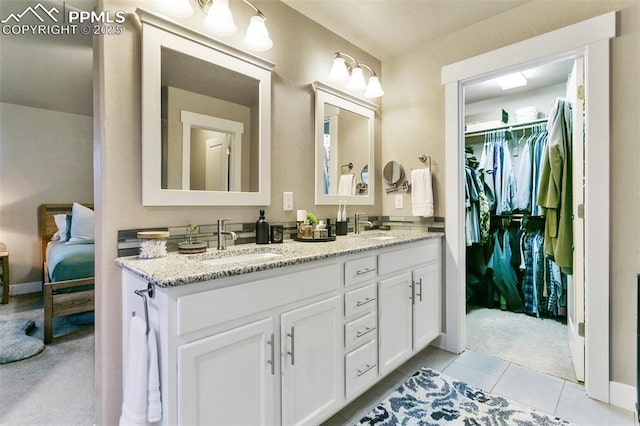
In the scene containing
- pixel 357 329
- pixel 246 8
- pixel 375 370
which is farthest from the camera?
pixel 246 8

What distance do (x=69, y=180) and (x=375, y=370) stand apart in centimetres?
487

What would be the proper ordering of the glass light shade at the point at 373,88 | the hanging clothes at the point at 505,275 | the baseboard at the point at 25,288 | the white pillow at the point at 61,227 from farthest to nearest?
1. the baseboard at the point at 25,288
2. the white pillow at the point at 61,227
3. the hanging clothes at the point at 505,275
4. the glass light shade at the point at 373,88

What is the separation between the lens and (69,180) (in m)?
4.38

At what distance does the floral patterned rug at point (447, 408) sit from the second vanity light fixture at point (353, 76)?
2.16 m

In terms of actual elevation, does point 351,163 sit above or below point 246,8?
below

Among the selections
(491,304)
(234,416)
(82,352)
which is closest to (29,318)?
(82,352)

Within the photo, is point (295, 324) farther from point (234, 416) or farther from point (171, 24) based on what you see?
point (171, 24)

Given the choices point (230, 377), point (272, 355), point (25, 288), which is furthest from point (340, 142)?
point (25, 288)

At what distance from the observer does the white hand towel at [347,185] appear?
248 cm

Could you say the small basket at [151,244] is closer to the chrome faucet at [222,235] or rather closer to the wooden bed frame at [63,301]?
the chrome faucet at [222,235]

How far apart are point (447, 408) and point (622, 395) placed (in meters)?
1.00

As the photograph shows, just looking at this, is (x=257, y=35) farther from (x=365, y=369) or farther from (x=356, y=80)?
(x=365, y=369)

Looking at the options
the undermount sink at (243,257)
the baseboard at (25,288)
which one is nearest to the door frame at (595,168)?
the undermount sink at (243,257)

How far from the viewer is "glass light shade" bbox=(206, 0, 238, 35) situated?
5.24 ft
